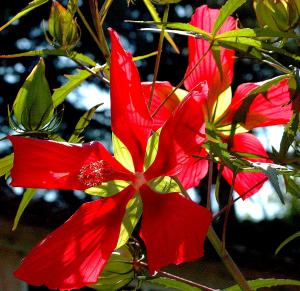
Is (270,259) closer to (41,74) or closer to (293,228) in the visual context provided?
(293,228)

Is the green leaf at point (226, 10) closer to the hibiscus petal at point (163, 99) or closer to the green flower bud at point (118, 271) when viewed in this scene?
the hibiscus petal at point (163, 99)

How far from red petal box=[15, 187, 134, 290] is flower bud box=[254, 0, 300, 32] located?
0.51ft

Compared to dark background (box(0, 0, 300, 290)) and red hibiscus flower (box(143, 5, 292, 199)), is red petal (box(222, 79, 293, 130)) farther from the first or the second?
dark background (box(0, 0, 300, 290))

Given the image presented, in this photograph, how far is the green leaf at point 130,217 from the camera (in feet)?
1.91

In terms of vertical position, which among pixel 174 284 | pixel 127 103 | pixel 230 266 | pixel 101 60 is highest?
pixel 127 103

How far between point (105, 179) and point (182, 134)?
2.9 inches

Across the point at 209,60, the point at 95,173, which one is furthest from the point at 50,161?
the point at 209,60

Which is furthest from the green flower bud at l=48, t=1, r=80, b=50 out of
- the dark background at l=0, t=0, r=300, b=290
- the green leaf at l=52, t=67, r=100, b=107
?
the dark background at l=0, t=0, r=300, b=290

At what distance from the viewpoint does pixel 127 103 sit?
0.56 meters

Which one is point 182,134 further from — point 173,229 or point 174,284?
point 174,284

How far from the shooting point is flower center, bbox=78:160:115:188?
56cm

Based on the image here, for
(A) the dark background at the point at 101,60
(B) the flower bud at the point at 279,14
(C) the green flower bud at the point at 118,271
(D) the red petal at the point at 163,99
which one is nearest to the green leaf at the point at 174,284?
(C) the green flower bud at the point at 118,271

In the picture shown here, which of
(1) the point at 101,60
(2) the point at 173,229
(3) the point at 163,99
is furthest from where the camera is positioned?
(1) the point at 101,60

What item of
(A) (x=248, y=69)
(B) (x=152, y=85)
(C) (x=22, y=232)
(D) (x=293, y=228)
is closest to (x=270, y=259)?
(C) (x=22, y=232)
